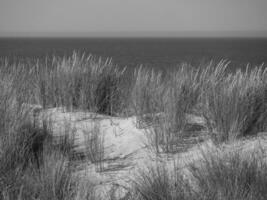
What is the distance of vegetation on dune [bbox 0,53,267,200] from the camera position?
7.06 feet

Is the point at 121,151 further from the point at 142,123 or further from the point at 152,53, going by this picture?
the point at 152,53

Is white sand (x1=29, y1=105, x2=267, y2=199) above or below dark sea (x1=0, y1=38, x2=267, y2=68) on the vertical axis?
above

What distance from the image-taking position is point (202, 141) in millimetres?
3539

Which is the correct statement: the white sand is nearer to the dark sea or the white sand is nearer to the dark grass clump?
the dark grass clump

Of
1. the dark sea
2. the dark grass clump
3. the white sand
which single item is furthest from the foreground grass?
the dark sea

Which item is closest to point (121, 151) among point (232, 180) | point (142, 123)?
point (142, 123)

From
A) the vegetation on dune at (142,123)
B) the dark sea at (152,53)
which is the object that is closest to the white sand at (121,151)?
the vegetation on dune at (142,123)

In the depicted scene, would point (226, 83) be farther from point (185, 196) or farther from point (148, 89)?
point (185, 196)

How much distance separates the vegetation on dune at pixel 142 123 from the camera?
84.7 inches

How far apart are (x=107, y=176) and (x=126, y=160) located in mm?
416

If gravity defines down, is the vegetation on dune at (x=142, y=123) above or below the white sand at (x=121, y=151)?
above

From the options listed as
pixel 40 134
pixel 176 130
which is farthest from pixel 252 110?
pixel 40 134

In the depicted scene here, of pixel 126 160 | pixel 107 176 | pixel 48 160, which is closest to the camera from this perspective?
pixel 48 160

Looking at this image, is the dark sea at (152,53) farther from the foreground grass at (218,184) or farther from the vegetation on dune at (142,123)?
the foreground grass at (218,184)
